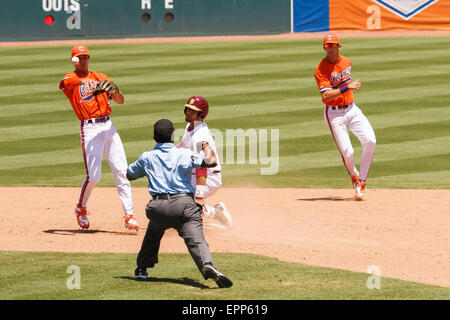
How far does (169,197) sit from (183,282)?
2.60 ft

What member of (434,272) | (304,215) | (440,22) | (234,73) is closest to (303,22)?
(440,22)

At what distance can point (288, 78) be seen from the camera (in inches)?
934

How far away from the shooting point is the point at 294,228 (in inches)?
434

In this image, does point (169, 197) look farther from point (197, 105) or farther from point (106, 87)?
point (106, 87)

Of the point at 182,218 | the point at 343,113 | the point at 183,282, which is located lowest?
the point at 183,282

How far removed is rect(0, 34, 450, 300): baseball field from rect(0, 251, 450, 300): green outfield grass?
0.07ft

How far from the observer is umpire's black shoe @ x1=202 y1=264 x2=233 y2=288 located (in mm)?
7723

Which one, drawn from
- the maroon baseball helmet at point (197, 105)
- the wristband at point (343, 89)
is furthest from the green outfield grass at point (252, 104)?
the maroon baseball helmet at point (197, 105)

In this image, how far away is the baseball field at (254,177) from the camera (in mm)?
8398

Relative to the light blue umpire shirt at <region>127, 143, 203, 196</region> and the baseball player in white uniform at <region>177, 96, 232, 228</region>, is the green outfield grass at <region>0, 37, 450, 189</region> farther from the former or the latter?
the light blue umpire shirt at <region>127, 143, 203, 196</region>

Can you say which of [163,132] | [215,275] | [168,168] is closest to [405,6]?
[163,132]

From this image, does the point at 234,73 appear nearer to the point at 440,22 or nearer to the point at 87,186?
the point at 440,22

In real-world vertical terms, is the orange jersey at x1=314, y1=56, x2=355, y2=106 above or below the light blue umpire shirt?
above

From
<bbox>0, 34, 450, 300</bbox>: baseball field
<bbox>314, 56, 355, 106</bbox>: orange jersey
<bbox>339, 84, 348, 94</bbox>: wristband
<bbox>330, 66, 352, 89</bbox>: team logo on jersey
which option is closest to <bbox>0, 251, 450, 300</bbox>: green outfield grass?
<bbox>0, 34, 450, 300</bbox>: baseball field
